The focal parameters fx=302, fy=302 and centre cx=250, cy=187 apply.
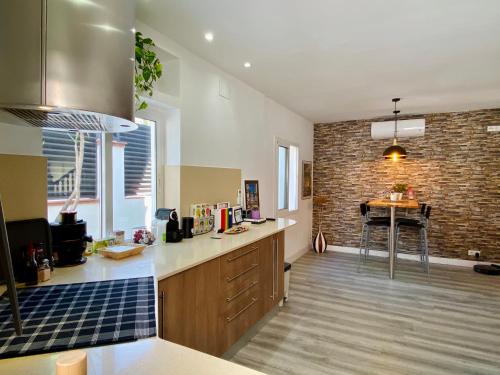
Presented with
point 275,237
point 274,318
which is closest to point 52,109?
point 275,237

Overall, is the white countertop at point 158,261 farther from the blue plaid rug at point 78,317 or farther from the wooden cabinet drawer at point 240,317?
the wooden cabinet drawer at point 240,317

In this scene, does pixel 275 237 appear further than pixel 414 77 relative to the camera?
No

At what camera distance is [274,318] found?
3.15 meters

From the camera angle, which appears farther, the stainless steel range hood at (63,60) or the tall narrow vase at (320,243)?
the tall narrow vase at (320,243)

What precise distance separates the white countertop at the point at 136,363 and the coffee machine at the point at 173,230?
1438mm

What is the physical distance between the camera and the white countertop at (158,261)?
5.28 feet

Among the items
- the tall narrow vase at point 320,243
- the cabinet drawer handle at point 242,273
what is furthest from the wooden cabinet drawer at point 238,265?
the tall narrow vase at point 320,243

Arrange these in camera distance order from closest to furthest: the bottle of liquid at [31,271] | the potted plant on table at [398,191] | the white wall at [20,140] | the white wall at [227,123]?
the bottle of liquid at [31,271] → the white wall at [20,140] → the white wall at [227,123] → the potted plant on table at [398,191]

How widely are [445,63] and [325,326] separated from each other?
9.40 feet

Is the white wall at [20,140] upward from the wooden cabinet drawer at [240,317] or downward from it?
upward

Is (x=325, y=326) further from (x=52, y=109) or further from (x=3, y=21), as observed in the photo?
(x=3, y=21)

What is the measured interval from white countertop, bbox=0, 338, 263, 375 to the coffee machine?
1.44 m

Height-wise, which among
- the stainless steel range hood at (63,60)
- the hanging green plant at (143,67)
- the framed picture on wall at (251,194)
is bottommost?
the framed picture on wall at (251,194)

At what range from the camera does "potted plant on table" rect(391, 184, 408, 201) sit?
16.6 ft
